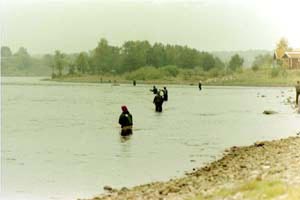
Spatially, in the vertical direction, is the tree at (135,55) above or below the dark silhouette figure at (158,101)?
above

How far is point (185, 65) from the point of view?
18738cm

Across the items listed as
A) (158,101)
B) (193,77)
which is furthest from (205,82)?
(158,101)

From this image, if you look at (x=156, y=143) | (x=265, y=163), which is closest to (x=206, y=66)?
(x=156, y=143)

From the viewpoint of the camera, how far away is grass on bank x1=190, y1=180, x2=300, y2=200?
1264 centimetres

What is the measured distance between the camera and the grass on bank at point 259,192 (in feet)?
41.5

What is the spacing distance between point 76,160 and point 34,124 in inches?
817

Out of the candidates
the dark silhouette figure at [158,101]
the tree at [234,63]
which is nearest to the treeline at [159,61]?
the tree at [234,63]

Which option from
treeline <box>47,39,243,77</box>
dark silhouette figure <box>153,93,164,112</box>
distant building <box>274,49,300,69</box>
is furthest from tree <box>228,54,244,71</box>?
dark silhouette figure <box>153,93,164,112</box>

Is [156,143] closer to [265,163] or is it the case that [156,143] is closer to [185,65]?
[265,163]

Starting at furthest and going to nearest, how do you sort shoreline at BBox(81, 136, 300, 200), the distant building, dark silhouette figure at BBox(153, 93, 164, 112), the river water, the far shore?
1. the far shore
2. the distant building
3. dark silhouette figure at BBox(153, 93, 164, 112)
4. the river water
5. shoreline at BBox(81, 136, 300, 200)

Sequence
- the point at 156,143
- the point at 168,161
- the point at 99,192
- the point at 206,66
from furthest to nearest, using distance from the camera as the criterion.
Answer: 1. the point at 206,66
2. the point at 156,143
3. the point at 168,161
4. the point at 99,192

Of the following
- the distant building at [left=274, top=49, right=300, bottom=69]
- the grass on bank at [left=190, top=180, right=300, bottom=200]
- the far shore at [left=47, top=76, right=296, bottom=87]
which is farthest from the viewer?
the far shore at [left=47, top=76, right=296, bottom=87]

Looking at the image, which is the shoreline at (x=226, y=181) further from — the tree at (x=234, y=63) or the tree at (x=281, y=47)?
the tree at (x=234, y=63)

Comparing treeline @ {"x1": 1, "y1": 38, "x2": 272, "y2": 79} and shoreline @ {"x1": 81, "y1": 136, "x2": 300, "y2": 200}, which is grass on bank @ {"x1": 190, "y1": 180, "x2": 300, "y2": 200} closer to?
shoreline @ {"x1": 81, "y1": 136, "x2": 300, "y2": 200}
